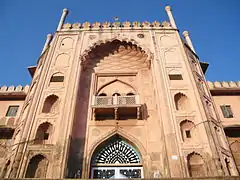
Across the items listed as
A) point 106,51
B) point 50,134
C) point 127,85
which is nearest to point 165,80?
point 127,85

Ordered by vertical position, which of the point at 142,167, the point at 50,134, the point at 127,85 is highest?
the point at 127,85

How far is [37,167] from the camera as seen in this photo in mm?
8594

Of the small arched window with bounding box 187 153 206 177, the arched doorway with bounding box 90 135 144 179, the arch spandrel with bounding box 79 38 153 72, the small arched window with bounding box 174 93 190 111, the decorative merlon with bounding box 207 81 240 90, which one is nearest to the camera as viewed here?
the small arched window with bounding box 187 153 206 177

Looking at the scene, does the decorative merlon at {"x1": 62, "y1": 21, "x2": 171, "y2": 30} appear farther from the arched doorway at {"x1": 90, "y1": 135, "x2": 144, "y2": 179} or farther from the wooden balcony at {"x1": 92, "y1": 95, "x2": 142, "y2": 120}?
the arched doorway at {"x1": 90, "y1": 135, "x2": 144, "y2": 179}

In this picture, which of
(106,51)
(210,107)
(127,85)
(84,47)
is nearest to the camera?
(210,107)

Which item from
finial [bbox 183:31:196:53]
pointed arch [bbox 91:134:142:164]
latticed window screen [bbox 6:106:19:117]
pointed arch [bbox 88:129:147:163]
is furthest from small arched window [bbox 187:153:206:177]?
latticed window screen [bbox 6:106:19:117]

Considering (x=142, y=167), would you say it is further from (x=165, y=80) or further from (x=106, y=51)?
(x=106, y=51)

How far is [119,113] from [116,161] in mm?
2267

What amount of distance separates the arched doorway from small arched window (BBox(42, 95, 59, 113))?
277cm

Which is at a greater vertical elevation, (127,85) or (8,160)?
(127,85)

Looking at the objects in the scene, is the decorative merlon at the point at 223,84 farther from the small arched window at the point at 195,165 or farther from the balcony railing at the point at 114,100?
the small arched window at the point at 195,165

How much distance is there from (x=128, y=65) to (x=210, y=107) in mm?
5178

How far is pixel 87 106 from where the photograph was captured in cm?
1138

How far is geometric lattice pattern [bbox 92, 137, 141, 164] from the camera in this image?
979 cm
